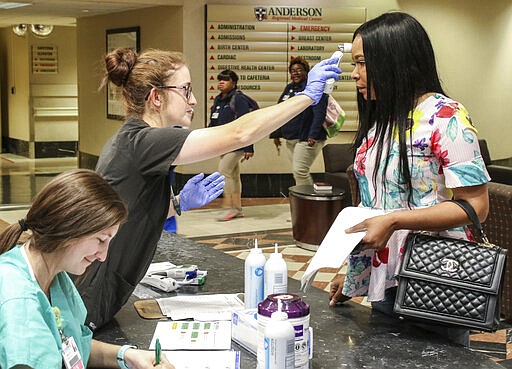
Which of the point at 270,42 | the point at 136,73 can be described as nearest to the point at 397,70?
the point at 136,73

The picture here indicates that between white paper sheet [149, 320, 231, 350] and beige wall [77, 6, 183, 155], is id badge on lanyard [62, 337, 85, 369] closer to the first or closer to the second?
white paper sheet [149, 320, 231, 350]

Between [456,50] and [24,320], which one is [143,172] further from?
[456,50]

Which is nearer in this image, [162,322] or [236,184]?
[162,322]

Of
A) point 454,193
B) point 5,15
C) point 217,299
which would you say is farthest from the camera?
point 5,15

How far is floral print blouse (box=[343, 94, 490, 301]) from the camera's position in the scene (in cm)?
218

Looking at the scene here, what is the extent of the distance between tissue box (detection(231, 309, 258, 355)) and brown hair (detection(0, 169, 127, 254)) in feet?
1.77

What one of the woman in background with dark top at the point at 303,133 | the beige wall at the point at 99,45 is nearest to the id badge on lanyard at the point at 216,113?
the woman in background with dark top at the point at 303,133

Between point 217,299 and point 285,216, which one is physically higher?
point 217,299

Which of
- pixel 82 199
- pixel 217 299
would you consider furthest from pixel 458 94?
pixel 82 199

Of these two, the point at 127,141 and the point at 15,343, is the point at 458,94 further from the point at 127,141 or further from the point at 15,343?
the point at 15,343

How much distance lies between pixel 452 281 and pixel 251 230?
582 centimetres

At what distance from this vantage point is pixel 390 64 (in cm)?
229

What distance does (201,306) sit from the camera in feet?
8.27

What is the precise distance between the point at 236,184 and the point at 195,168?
123 centimetres
